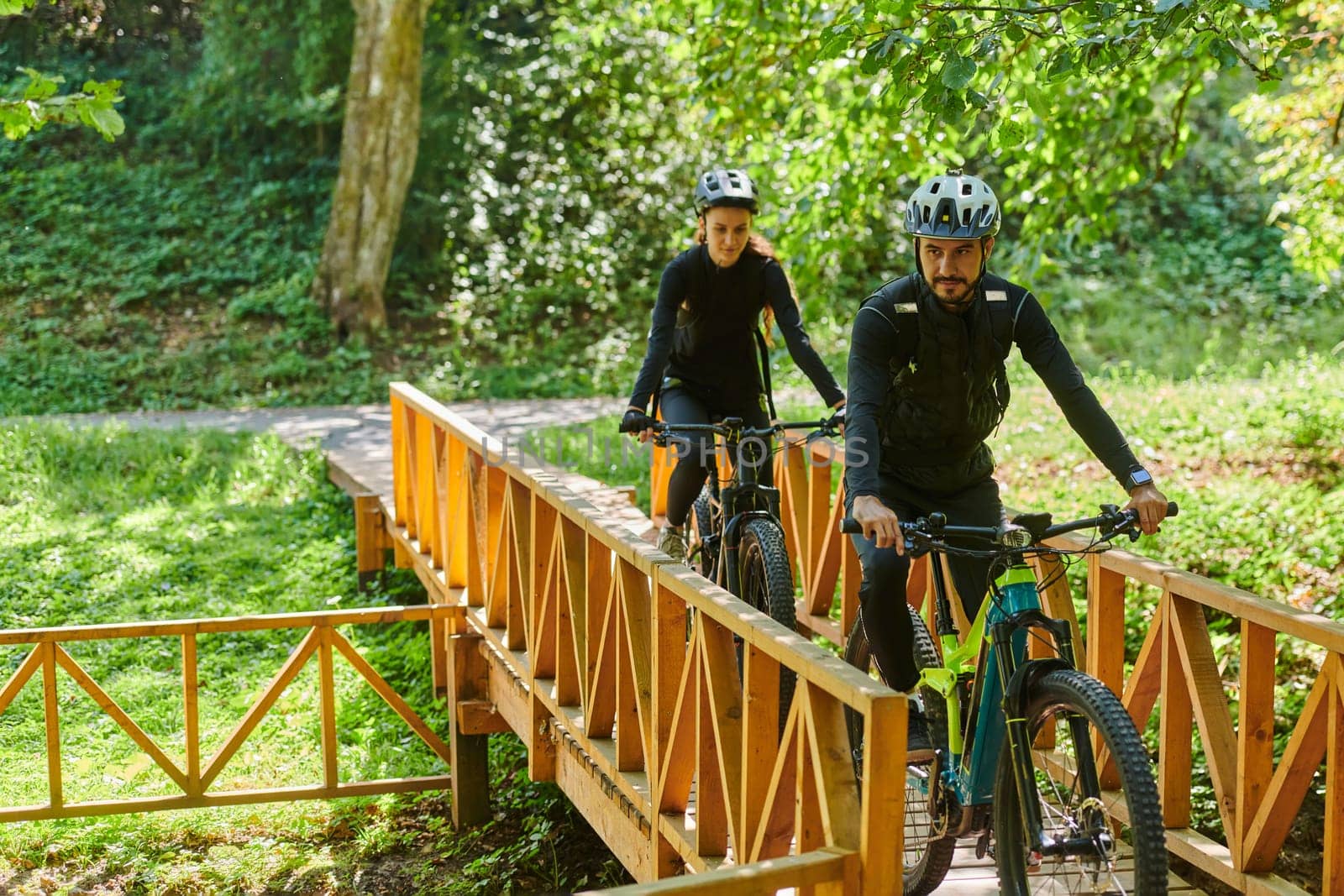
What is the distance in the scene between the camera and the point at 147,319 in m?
17.7

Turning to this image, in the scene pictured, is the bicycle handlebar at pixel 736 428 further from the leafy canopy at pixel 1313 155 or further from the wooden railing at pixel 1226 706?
the leafy canopy at pixel 1313 155

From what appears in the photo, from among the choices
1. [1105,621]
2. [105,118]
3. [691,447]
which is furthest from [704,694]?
[105,118]

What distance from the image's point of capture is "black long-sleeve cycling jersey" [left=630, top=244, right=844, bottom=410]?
589 cm

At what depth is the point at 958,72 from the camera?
472 cm

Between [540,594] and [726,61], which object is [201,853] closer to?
[540,594]

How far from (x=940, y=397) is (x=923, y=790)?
1.28 meters

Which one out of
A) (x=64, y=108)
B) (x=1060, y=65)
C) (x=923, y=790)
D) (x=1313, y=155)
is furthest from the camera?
(x=1313, y=155)

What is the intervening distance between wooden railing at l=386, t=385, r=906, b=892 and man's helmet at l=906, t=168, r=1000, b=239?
1206 millimetres

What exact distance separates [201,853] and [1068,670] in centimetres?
551

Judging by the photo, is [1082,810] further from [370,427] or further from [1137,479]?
[370,427]

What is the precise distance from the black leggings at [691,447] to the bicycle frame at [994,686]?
1.87m

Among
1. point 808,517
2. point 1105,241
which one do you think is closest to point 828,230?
point 808,517

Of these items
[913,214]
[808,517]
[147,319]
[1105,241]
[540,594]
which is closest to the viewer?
[913,214]

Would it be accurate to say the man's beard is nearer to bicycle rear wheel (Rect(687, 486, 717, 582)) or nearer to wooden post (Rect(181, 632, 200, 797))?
bicycle rear wheel (Rect(687, 486, 717, 582))
